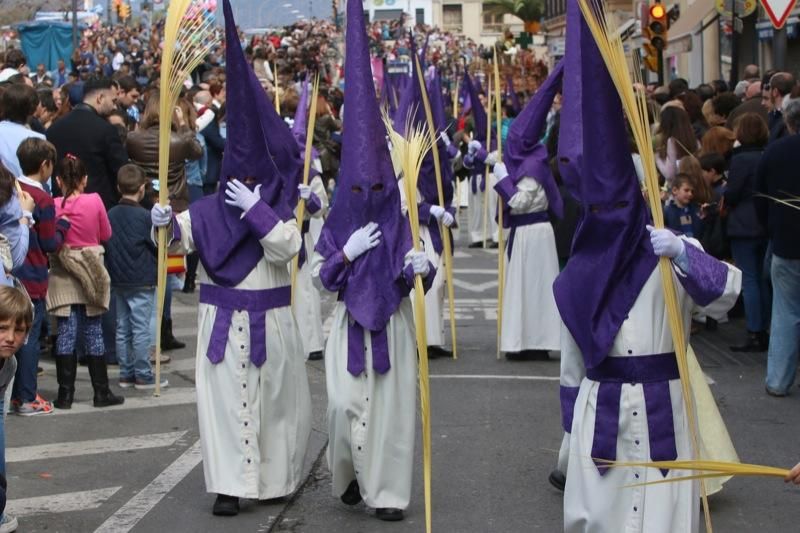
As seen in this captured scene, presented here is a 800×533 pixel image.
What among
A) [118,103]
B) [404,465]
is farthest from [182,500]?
[118,103]

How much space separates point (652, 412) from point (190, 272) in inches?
428

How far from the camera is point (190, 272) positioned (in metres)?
15.9

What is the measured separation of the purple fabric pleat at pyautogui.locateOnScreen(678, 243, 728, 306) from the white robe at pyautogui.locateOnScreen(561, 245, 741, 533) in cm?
4

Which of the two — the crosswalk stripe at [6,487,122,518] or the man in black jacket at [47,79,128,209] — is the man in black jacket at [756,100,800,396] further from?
the man in black jacket at [47,79,128,209]

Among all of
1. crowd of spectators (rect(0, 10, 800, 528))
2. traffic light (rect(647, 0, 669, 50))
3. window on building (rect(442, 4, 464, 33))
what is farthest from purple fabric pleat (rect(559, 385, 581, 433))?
window on building (rect(442, 4, 464, 33))

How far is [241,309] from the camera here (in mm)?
7344

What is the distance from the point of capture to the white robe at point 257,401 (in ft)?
23.7

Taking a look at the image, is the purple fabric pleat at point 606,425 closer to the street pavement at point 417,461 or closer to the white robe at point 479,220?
the street pavement at point 417,461

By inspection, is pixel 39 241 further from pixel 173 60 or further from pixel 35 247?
pixel 173 60

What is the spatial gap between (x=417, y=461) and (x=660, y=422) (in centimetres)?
310

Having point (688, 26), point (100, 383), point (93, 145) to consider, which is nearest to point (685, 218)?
point (93, 145)

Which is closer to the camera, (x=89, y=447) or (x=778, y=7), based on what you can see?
(x=89, y=447)

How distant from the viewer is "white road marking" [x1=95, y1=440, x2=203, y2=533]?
7.04 meters

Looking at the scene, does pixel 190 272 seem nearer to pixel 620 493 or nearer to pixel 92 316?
pixel 92 316
